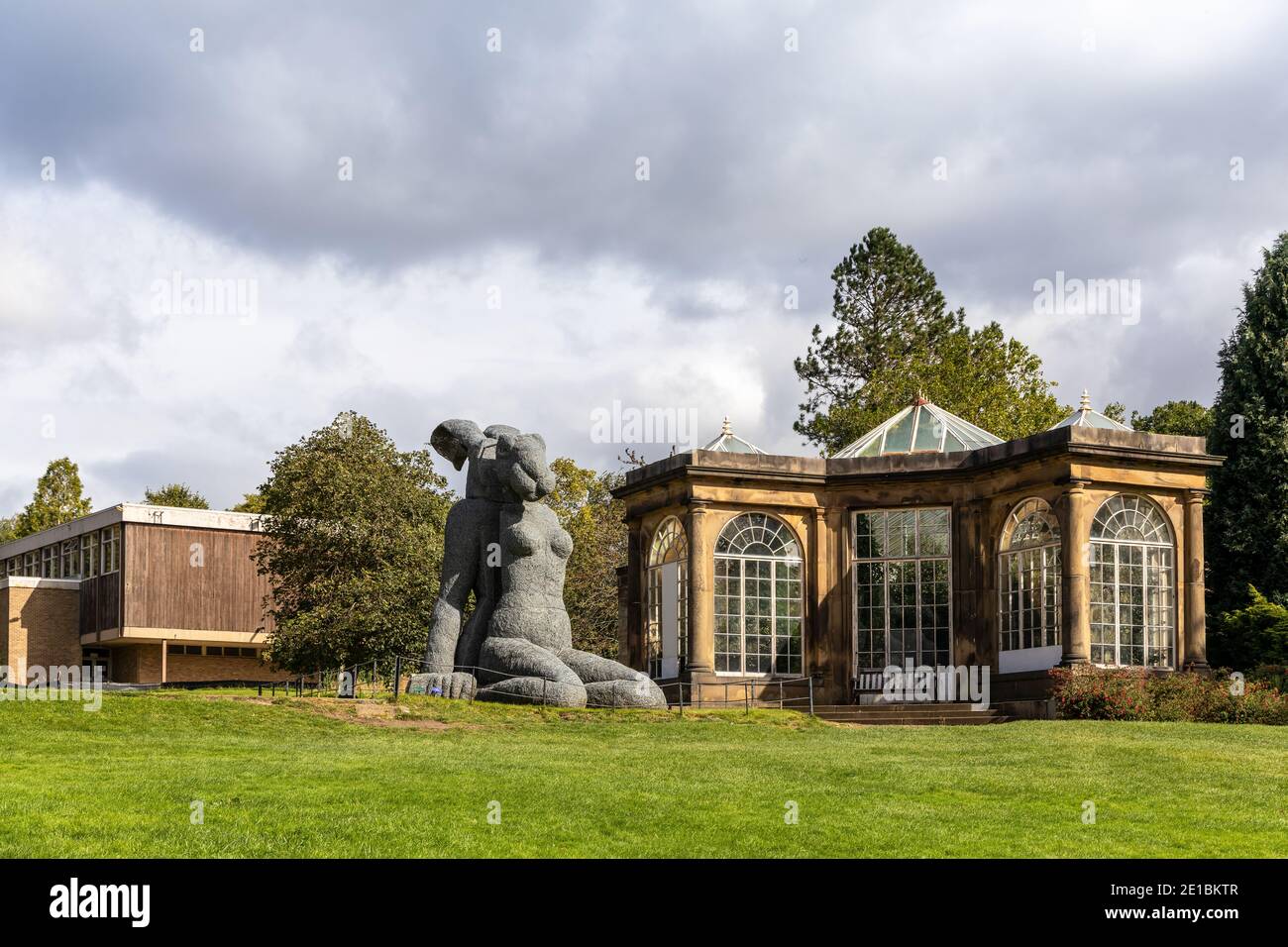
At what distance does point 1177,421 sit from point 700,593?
2069 cm

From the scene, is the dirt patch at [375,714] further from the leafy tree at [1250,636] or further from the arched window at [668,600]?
the leafy tree at [1250,636]

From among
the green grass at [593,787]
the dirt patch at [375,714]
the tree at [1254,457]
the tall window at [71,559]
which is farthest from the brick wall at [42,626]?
the tree at [1254,457]

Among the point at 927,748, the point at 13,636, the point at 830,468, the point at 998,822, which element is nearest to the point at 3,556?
the point at 13,636

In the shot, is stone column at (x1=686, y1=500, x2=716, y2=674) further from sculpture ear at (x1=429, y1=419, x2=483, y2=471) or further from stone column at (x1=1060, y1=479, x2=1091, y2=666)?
stone column at (x1=1060, y1=479, x2=1091, y2=666)

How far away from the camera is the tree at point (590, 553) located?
4412 cm

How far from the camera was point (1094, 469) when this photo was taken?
92.8 ft

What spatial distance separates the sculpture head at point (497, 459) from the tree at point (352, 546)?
969 cm

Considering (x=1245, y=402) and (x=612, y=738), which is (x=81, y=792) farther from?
(x=1245, y=402)

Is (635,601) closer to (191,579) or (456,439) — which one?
(456,439)

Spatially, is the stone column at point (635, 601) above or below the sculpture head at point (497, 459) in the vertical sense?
below

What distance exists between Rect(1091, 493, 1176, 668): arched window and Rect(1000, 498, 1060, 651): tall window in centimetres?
70
